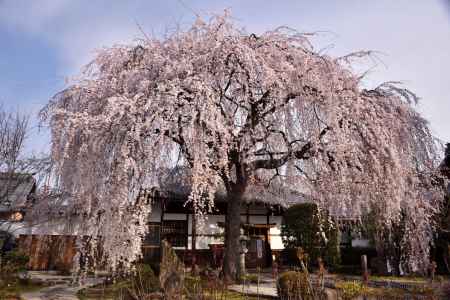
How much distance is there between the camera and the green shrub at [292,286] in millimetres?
5781

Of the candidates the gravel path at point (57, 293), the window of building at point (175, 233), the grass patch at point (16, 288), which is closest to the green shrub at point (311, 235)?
the window of building at point (175, 233)

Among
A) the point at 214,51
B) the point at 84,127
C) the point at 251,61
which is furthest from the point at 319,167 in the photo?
the point at 84,127

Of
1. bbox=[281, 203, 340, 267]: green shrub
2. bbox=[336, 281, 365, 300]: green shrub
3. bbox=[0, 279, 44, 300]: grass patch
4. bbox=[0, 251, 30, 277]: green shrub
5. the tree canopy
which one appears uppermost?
the tree canopy

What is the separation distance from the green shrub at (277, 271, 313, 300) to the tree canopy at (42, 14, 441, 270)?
79.2 inches

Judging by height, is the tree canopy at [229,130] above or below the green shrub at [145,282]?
above

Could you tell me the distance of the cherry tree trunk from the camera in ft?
26.4

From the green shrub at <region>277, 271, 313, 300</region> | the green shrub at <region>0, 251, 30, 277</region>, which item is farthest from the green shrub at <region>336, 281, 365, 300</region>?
the green shrub at <region>0, 251, 30, 277</region>

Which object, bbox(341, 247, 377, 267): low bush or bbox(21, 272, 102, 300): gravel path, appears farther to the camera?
bbox(341, 247, 377, 267): low bush

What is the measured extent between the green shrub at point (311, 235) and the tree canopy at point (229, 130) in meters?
4.19

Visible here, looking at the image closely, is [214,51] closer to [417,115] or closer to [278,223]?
[417,115]

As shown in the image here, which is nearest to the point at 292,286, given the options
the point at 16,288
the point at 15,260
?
the point at 16,288

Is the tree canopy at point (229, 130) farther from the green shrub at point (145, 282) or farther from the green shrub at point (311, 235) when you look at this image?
the green shrub at point (311, 235)

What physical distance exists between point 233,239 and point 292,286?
2.35 metres

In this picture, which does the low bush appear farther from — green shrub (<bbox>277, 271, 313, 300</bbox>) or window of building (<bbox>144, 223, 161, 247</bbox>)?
green shrub (<bbox>277, 271, 313, 300</bbox>)
